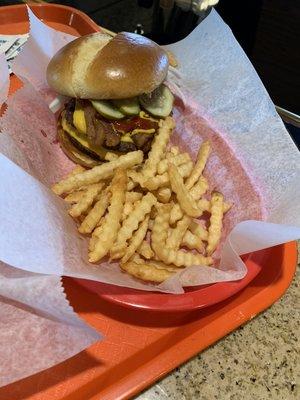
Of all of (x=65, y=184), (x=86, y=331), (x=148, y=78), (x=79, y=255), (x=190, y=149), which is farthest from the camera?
(x=190, y=149)

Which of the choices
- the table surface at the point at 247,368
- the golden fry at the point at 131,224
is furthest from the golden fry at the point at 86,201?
the table surface at the point at 247,368

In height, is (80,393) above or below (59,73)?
below

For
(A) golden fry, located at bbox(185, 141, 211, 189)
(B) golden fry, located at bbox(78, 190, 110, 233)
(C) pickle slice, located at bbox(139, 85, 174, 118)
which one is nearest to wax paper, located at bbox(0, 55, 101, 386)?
A: (B) golden fry, located at bbox(78, 190, 110, 233)

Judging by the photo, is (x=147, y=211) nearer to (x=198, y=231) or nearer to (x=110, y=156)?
(x=198, y=231)

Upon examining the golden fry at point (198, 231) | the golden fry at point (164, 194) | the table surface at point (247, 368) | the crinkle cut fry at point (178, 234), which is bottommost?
the table surface at point (247, 368)

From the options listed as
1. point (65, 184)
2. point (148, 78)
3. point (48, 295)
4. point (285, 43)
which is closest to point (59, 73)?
point (148, 78)

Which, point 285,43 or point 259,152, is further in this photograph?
point 285,43

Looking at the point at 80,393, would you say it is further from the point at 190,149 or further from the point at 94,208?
the point at 190,149

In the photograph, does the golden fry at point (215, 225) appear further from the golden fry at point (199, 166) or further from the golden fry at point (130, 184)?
the golden fry at point (130, 184)
